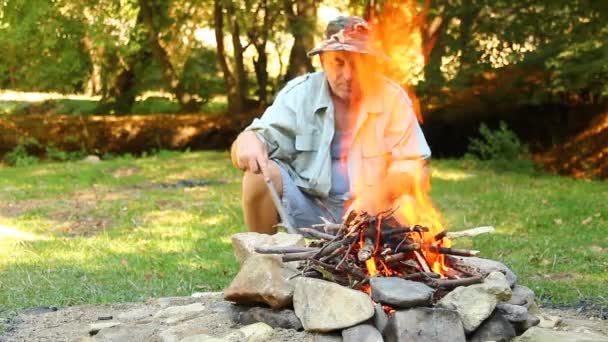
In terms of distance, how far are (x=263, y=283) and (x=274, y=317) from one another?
0.14 m

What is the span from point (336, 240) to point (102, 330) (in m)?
1.10

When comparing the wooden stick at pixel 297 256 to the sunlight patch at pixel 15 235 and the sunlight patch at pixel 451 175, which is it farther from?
the sunlight patch at pixel 451 175

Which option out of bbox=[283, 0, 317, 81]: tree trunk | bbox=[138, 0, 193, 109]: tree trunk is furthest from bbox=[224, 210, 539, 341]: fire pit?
bbox=[138, 0, 193, 109]: tree trunk

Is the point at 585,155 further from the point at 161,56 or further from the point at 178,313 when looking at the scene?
the point at 178,313

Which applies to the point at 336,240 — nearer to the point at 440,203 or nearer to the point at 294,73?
the point at 440,203

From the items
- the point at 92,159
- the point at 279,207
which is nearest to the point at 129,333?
the point at 279,207

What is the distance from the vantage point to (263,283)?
3.70m

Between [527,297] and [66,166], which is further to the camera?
[66,166]

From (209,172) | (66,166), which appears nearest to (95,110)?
(66,166)

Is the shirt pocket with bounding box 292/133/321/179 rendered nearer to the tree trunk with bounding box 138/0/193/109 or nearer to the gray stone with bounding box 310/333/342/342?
the gray stone with bounding box 310/333/342/342

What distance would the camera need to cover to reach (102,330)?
3.99 meters

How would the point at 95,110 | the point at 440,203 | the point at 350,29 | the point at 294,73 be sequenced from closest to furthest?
the point at 350,29, the point at 440,203, the point at 294,73, the point at 95,110

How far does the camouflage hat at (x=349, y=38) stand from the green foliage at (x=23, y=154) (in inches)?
381

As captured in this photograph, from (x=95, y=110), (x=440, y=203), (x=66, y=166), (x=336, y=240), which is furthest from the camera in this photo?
(x=95, y=110)
